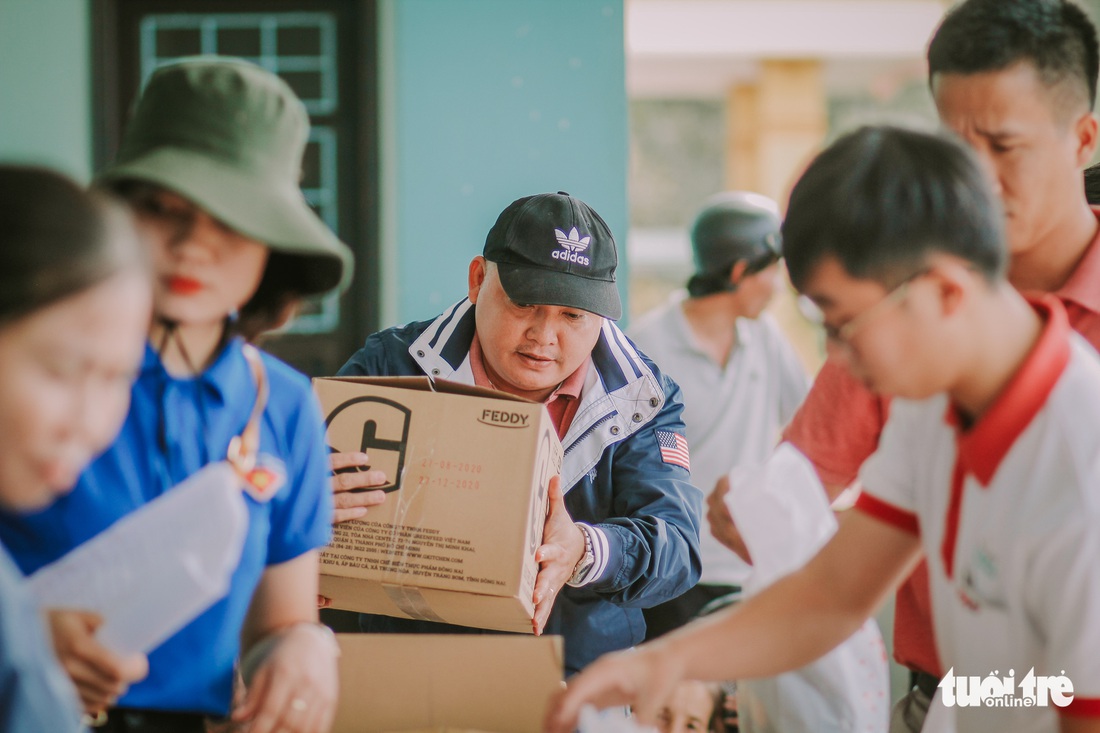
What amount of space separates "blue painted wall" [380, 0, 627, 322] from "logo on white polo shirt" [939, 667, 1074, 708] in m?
2.66

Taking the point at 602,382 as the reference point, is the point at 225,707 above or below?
below

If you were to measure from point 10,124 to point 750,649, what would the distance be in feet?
11.9

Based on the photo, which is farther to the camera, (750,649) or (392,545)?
(392,545)

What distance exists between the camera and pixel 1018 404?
98 cm

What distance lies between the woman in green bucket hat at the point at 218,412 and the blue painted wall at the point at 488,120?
255cm

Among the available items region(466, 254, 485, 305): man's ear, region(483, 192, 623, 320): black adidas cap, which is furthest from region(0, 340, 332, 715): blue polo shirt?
region(466, 254, 485, 305): man's ear

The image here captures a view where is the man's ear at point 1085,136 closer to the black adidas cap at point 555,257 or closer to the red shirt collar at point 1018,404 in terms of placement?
the red shirt collar at point 1018,404

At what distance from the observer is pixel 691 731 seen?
2328 mm

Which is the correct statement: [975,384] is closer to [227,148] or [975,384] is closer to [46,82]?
[227,148]

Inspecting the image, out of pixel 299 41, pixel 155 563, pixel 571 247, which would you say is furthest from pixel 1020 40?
pixel 299 41

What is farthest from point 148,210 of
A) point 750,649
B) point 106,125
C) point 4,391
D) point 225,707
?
point 106,125

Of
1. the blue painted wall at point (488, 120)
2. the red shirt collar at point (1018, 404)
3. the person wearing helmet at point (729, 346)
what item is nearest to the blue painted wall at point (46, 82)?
the blue painted wall at point (488, 120)

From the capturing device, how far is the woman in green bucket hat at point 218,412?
107 centimetres

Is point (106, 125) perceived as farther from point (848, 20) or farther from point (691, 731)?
point (848, 20)
